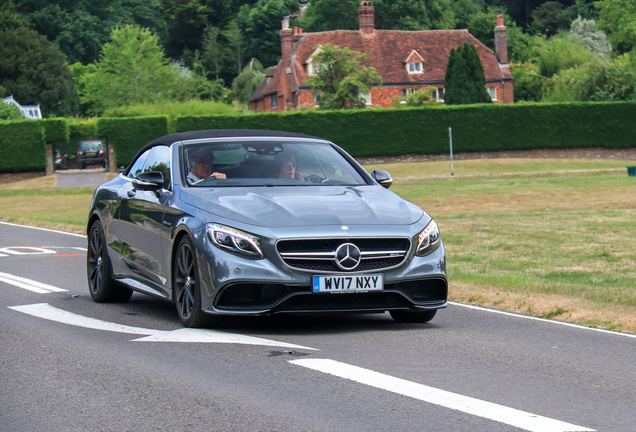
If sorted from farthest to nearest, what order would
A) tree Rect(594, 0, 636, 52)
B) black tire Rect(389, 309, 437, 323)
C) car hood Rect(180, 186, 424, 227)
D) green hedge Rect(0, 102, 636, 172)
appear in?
1. tree Rect(594, 0, 636, 52)
2. green hedge Rect(0, 102, 636, 172)
3. black tire Rect(389, 309, 437, 323)
4. car hood Rect(180, 186, 424, 227)

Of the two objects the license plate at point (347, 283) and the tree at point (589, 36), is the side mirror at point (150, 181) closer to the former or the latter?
the license plate at point (347, 283)

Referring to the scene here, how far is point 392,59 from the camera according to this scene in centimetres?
8425

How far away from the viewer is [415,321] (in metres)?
9.28

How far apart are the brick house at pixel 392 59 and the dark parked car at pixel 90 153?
23023mm

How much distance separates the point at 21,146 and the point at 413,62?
35535 mm

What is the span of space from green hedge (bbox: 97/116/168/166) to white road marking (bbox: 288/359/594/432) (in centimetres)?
5326

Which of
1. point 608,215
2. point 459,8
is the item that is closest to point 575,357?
point 608,215

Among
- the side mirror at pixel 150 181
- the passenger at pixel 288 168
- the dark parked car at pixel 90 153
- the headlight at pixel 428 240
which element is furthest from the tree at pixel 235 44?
the headlight at pixel 428 240

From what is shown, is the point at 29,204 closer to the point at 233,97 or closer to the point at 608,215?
the point at 608,215

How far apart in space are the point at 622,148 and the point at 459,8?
59534mm

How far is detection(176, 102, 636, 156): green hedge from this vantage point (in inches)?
2395

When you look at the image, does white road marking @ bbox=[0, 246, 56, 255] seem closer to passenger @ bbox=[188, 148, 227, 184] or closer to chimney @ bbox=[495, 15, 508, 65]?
passenger @ bbox=[188, 148, 227, 184]

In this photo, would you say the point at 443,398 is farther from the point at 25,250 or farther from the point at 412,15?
the point at 412,15

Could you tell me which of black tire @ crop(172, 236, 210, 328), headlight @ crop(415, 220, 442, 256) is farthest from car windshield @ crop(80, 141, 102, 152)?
headlight @ crop(415, 220, 442, 256)
